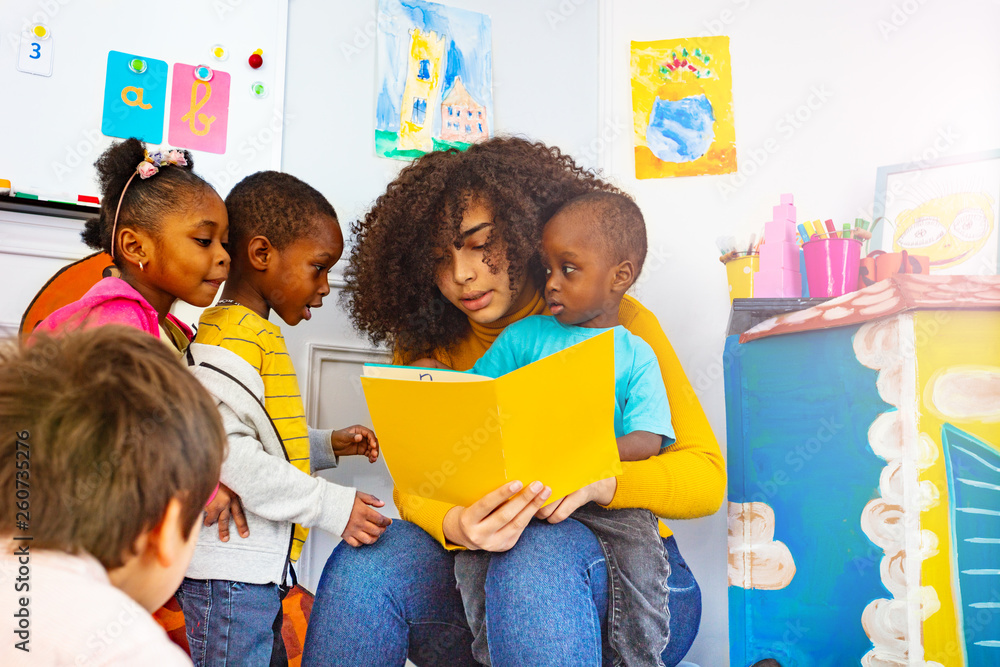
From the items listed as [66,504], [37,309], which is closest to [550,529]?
[66,504]

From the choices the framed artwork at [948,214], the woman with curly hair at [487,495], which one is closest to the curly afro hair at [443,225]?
the woman with curly hair at [487,495]

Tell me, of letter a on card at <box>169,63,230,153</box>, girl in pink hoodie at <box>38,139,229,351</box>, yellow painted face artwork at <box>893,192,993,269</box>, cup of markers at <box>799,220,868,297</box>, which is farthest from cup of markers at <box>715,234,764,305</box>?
letter a on card at <box>169,63,230,153</box>

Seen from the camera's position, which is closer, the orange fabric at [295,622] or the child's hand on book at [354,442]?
the orange fabric at [295,622]

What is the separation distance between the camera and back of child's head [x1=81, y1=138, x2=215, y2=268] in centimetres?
113

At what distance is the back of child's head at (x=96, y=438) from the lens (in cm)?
53

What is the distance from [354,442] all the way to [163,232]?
0.49 metres

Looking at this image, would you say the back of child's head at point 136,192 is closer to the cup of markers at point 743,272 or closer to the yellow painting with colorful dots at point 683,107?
the cup of markers at point 743,272

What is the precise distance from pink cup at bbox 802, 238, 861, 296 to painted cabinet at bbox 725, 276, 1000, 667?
189mm

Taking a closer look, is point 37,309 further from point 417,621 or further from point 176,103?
point 417,621

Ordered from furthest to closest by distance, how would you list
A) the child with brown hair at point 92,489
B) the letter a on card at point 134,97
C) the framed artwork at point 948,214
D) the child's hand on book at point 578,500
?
the letter a on card at point 134,97
the framed artwork at point 948,214
the child's hand on book at point 578,500
the child with brown hair at point 92,489

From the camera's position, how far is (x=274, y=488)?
1.02 metres

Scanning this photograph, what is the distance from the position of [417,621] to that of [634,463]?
0.36 m

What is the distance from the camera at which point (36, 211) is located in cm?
138

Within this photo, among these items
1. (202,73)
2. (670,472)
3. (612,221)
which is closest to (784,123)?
(612,221)
